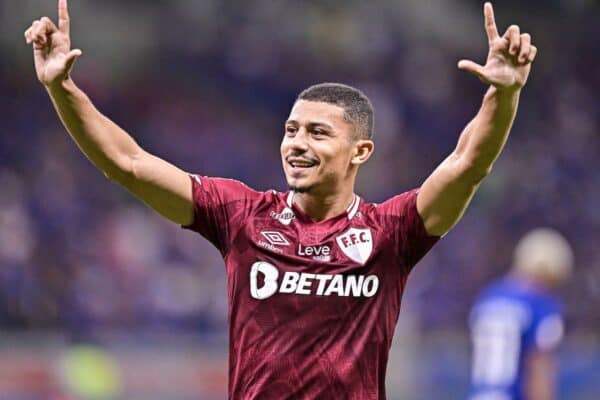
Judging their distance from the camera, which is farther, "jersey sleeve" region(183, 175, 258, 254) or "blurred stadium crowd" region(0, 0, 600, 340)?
"blurred stadium crowd" region(0, 0, 600, 340)

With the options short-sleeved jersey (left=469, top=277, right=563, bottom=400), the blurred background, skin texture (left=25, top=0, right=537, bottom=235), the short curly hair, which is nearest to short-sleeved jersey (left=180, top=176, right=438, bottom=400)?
skin texture (left=25, top=0, right=537, bottom=235)

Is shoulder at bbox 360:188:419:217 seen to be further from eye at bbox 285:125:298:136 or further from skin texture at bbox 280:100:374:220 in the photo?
eye at bbox 285:125:298:136

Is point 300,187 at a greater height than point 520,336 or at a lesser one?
greater

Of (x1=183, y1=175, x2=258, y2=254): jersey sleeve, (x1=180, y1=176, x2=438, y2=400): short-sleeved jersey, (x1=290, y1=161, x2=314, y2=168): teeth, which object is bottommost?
(x1=180, y1=176, x2=438, y2=400): short-sleeved jersey

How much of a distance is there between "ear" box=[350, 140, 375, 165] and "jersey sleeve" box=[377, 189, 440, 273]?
274mm

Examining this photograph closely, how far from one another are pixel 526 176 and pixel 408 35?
3.49 metres

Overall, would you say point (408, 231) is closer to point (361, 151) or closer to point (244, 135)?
point (361, 151)

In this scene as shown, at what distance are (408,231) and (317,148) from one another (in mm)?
487

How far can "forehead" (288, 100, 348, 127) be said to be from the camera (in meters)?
4.77

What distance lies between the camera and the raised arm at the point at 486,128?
4348 mm

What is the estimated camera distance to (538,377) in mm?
7895

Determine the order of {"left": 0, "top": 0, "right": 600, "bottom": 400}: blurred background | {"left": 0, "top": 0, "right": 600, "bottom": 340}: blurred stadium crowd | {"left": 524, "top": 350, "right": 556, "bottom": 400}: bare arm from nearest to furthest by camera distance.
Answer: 1. {"left": 524, "top": 350, "right": 556, "bottom": 400}: bare arm
2. {"left": 0, "top": 0, "right": 600, "bottom": 400}: blurred background
3. {"left": 0, "top": 0, "right": 600, "bottom": 340}: blurred stadium crowd

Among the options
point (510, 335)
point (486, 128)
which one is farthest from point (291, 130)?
point (510, 335)

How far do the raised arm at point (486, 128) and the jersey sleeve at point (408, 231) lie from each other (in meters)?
0.05
